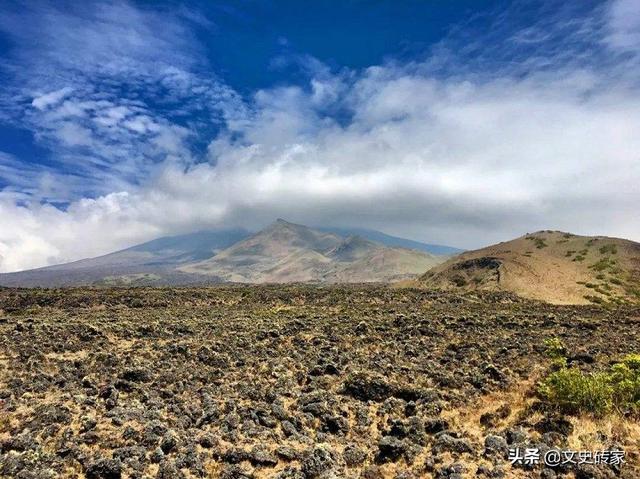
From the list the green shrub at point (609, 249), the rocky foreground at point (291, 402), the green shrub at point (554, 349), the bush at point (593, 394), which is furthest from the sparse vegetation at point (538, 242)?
the bush at point (593, 394)

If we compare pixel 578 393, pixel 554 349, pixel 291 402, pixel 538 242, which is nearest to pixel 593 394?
pixel 578 393

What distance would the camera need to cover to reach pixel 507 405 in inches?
646

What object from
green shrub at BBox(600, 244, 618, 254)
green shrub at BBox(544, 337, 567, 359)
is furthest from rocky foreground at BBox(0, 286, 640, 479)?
green shrub at BBox(600, 244, 618, 254)

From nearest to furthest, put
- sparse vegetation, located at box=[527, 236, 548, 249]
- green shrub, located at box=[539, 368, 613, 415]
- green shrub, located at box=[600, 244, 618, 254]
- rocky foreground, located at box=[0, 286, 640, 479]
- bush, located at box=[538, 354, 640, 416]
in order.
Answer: rocky foreground, located at box=[0, 286, 640, 479]
bush, located at box=[538, 354, 640, 416]
green shrub, located at box=[539, 368, 613, 415]
green shrub, located at box=[600, 244, 618, 254]
sparse vegetation, located at box=[527, 236, 548, 249]

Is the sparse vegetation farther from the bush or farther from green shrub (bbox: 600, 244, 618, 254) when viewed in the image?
the bush

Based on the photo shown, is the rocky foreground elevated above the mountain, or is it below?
below

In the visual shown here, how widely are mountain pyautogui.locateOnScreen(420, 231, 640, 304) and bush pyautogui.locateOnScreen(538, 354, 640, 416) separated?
55666mm

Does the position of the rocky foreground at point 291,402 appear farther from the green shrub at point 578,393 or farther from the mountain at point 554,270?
the mountain at point 554,270

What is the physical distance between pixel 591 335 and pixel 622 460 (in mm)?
22934

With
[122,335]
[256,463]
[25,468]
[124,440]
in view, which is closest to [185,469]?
[256,463]

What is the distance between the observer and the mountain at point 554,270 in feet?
228

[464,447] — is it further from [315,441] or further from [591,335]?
[591,335]

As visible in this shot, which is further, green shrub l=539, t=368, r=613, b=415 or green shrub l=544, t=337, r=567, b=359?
green shrub l=544, t=337, r=567, b=359

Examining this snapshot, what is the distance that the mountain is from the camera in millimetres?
69625
